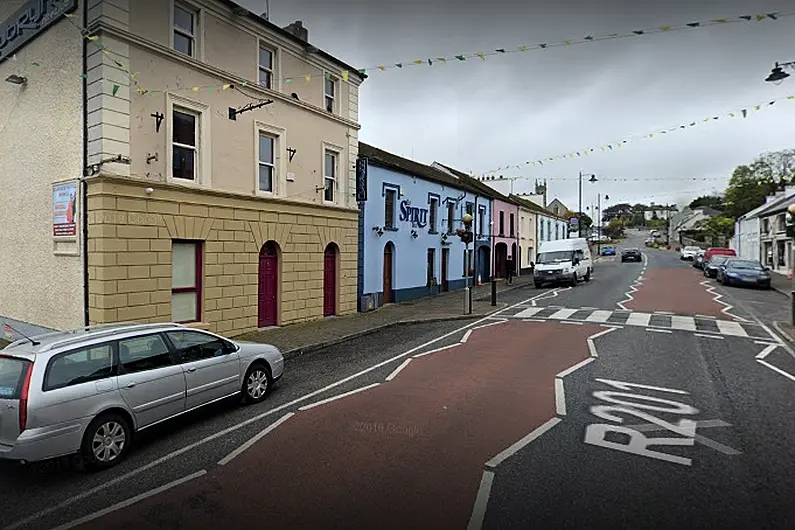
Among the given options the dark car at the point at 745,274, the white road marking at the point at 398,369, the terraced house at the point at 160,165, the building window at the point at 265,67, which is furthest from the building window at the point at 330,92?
the dark car at the point at 745,274

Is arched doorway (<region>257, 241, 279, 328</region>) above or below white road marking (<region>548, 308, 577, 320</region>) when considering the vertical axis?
above

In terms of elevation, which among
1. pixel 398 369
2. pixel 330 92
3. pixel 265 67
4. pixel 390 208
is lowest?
pixel 398 369

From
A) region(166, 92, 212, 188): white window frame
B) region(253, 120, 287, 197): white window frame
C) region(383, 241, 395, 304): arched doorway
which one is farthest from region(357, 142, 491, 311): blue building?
region(166, 92, 212, 188): white window frame

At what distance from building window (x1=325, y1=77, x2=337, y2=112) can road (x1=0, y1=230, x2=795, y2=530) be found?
984 cm

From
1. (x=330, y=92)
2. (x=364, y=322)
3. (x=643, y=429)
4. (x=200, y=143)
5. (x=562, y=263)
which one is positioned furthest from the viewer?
(x=562, y=263)

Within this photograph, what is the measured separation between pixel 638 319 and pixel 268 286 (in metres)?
11.8

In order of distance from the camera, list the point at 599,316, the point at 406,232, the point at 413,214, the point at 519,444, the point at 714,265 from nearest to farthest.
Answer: the point at 519,444
the point at 599,316
the point at 406,232
the point at 413,214
the point at 714,265

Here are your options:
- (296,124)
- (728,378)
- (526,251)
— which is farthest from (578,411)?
(526,251)

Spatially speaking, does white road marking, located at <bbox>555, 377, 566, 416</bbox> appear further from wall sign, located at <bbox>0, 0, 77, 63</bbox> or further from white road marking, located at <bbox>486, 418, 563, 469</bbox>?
wall sign, located at <bbox>0, 0, 77, 63</bbox>

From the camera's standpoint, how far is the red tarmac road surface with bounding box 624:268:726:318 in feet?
57.9

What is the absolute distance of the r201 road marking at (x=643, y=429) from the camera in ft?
18.0

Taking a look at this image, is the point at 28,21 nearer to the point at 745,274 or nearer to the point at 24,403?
the point at 24,403

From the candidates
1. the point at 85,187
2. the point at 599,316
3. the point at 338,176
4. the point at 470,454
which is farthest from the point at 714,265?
the point at 85,187

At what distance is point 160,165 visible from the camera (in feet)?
36.8
